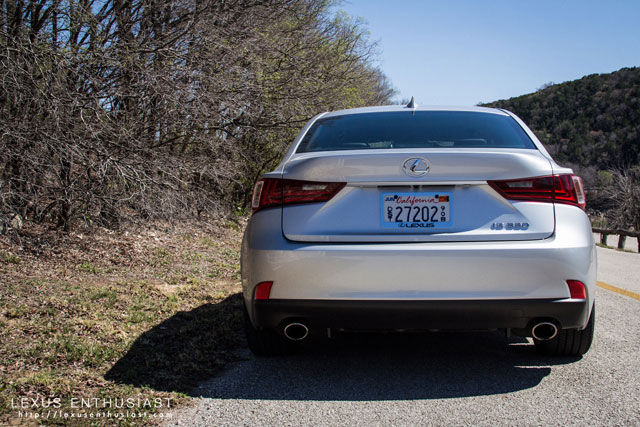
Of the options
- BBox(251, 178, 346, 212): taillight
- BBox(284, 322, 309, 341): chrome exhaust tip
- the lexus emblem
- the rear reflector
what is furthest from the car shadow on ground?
the lexus emblem

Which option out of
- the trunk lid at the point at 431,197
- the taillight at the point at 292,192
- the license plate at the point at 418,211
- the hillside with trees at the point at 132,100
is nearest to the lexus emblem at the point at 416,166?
the trunk lid at the point at 431,197

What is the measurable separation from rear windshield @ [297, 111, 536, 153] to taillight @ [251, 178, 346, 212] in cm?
48

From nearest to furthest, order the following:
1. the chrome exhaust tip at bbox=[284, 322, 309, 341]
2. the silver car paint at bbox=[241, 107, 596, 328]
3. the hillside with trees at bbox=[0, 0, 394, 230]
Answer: the silver car paint at bbox=[241, 107, 596, 328]
the chrome exhaust tip at bbox=[284, 322, 309, 341]
the hillside with trees at bbox=[0, 0, 394, 230]

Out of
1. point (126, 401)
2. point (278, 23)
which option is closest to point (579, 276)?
point (126, 401)

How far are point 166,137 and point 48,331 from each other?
19.6 ft

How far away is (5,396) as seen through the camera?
308 cm

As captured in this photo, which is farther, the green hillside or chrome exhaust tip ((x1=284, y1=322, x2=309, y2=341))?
the green hillside

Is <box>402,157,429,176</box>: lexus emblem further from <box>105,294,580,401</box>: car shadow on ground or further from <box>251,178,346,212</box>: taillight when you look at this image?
<box>105,294,580,401</box>: car shadow on ground

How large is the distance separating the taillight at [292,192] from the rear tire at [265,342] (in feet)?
2.65

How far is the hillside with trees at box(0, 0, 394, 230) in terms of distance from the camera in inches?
268

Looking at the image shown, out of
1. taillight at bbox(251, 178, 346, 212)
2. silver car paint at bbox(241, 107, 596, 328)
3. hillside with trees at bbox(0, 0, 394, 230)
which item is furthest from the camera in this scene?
hillside with trees at bbox(0, 0, 394, 230)

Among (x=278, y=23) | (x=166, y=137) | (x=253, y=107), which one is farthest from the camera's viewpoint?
Answer: (x=278, y=23)

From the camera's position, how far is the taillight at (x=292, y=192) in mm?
3375

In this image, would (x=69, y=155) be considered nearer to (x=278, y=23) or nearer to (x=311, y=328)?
(x=311, y=328)
